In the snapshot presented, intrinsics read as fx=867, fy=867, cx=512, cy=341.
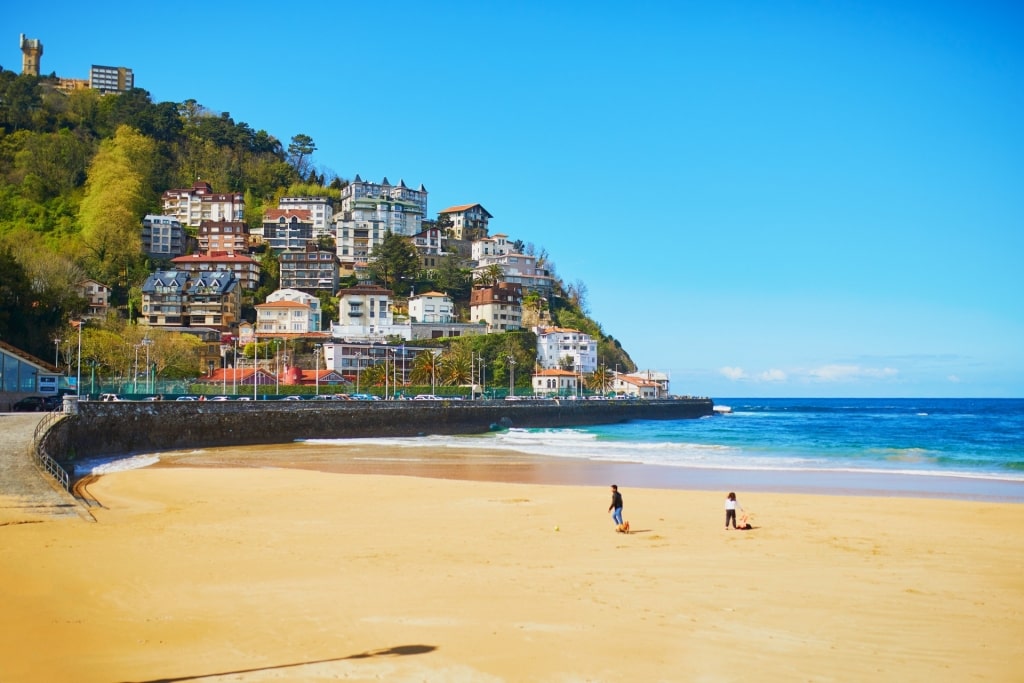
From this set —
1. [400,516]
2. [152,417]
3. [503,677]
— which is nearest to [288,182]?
[152,417]

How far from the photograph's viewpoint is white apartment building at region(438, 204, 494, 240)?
15650cm

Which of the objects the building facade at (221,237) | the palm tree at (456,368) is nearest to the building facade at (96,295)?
the building facade at (221,237)

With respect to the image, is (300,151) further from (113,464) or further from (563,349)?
(113,464)

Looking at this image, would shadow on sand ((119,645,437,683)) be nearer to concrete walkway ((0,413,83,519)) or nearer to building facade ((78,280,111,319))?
concrete walkway ((0,413,83,519))

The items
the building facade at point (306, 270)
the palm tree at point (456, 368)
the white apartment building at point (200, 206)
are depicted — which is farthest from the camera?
the white apartment building at point (200, 206)

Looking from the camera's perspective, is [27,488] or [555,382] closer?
[27,488]

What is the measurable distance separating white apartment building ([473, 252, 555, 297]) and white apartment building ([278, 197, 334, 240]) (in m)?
26.5

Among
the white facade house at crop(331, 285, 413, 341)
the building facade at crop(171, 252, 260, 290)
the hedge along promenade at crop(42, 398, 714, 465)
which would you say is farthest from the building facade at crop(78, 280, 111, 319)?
the hedge along promenade at crop(42, 398, 714, 465)

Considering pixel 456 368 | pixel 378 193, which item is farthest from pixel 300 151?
pixel 456 368

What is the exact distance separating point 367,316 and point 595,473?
80.9m

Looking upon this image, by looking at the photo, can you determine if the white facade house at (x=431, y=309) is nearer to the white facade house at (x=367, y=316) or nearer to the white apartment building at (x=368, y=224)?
the white facade house at (x=367, y=316)

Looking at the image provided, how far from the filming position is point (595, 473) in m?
34.2

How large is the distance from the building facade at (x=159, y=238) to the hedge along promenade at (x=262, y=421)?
230 ft

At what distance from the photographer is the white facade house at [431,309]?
117812mm
